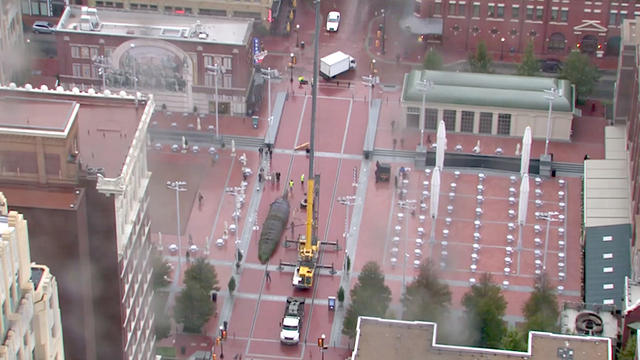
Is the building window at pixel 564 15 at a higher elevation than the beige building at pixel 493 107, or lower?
higher

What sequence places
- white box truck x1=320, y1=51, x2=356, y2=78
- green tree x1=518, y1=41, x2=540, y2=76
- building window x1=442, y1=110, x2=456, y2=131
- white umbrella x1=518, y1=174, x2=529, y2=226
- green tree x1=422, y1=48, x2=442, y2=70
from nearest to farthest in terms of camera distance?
white umbrella x1=518, y1=174, x2=529, y2=226, building window x1=442, y1=110, x2=456, y2=131, green tree x1=518, y1=41, x2=540, y2=76, green tree x1=422, y1=48, x2=442, y2=70, white box truck x1=320, y1=51, x2=356, y2=78

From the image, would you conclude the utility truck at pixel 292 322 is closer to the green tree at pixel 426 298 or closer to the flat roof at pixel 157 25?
the green tree at pixel 426 298

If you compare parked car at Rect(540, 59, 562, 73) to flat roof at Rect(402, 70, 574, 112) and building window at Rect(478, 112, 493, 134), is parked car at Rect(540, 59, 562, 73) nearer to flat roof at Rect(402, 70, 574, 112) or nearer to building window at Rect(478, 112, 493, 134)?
flat roof at Rect(402, 70, 574, 112)

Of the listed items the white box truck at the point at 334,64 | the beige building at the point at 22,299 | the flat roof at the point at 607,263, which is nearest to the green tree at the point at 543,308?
the flat roof at the point at 607,263

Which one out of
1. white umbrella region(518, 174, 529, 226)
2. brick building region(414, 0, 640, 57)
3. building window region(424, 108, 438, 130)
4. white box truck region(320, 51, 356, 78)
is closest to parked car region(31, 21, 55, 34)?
white box truck region(320, 51, 356, 78)

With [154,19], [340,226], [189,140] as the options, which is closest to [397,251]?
[340,226]

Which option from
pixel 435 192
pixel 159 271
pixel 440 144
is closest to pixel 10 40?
pixel 159 271
